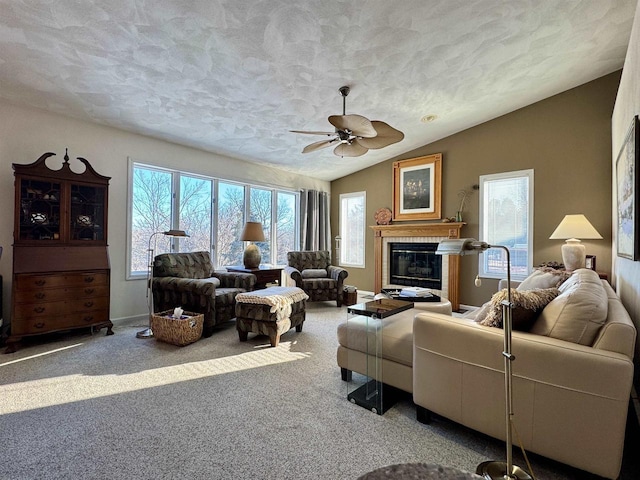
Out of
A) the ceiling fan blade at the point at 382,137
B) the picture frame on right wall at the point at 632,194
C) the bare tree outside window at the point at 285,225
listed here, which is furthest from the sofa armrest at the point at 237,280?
the picture frame on right wall at the point at 632,194

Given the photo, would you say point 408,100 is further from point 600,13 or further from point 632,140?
point 632,140

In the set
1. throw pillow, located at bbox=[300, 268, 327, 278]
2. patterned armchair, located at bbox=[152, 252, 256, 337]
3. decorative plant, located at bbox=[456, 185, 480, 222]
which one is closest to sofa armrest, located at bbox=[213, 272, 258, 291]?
patterned armchair, located at bbox=[152, 252, 256, 337]

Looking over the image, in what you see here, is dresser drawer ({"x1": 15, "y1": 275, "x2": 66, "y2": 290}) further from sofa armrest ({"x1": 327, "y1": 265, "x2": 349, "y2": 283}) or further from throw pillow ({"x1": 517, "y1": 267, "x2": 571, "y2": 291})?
throw pillow ({"x1": 517, "y1": 267, "x2": 571, "y2": 291})

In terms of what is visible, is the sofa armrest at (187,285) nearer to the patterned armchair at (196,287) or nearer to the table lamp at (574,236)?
the patterned armchair at (196,287)

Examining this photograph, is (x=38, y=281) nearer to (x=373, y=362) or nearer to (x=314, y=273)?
(x=373, y=362)

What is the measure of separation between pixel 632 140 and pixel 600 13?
171 centimetres

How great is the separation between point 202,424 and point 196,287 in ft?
6.40

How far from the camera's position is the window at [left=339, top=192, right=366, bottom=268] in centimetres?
679

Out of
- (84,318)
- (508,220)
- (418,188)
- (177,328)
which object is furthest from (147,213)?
(508,220)

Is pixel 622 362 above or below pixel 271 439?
above

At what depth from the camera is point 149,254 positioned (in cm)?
423

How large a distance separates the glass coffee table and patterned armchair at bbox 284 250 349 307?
2.72 m

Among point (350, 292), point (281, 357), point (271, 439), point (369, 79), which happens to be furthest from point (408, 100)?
point (271, 439)

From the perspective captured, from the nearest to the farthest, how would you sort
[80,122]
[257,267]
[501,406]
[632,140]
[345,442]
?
[501,406] < [345,442] < [632,140] < [80,122] < [257,267]
